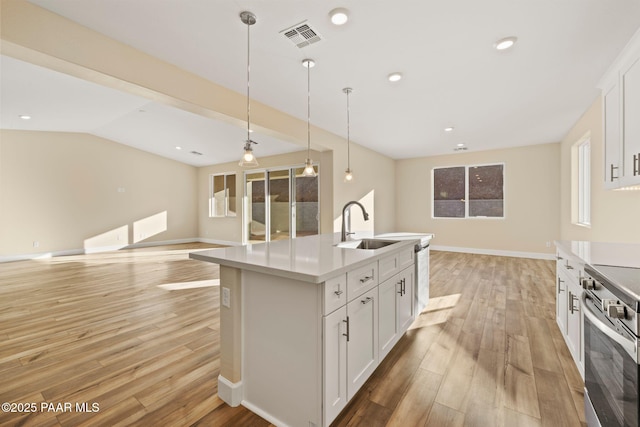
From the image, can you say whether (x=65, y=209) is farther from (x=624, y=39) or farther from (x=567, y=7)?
(x=624, y=39)

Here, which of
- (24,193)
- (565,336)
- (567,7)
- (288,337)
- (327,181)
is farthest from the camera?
(24,193)

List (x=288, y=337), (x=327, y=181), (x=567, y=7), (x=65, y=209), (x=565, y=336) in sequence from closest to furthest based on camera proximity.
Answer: (x=288, y=337), (x=567, y=7), (x=565, y=336), (x=327, y=181), (x=65, y=209)

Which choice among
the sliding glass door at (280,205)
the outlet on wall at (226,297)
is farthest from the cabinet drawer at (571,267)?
the sliding glass door at (280,205)

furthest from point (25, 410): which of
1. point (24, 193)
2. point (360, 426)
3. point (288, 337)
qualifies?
Result: point (24, 193)

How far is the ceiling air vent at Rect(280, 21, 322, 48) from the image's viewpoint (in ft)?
7.97

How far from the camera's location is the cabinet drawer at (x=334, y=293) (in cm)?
139

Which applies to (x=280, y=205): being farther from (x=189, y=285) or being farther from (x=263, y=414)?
(x=263, y=414)

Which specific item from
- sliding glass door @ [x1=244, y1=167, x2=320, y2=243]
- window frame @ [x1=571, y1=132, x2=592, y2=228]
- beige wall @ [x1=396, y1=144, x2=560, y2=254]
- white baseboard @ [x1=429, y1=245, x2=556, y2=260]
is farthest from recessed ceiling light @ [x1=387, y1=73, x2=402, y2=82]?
white baseboard @ [x1=429, y1=245, x2=556, y2=260]

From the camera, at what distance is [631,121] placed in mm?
1998

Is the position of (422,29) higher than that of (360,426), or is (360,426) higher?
(422,29)

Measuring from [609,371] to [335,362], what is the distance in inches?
49.0

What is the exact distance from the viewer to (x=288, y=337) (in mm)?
1496

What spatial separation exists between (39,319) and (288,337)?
3.28 meters

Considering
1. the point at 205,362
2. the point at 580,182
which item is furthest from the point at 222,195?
the point at 580,182
